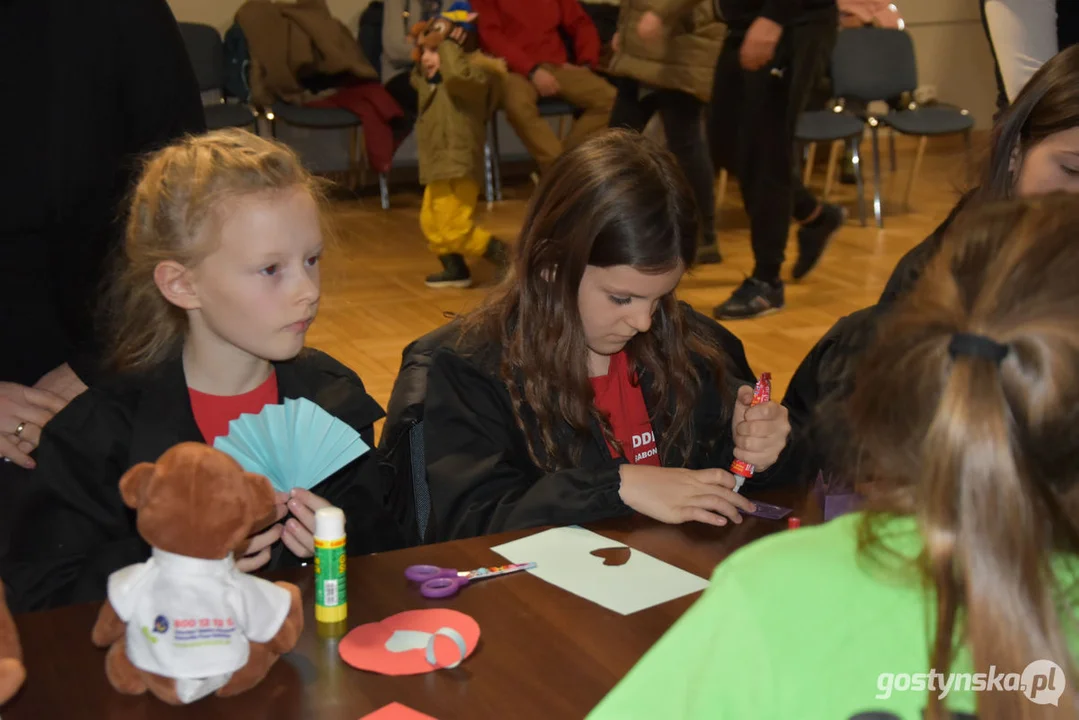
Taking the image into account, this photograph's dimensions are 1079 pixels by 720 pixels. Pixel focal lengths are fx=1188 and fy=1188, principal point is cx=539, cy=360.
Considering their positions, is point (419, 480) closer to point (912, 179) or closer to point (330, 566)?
point (330, 566)

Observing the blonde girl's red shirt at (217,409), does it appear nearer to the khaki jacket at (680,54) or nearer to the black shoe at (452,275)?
the khaki jacket at (680,54)

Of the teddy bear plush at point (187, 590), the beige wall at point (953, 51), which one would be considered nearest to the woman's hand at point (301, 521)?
the teddy bear plush at point (187, 590)

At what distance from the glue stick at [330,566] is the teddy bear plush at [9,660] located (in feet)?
0.93

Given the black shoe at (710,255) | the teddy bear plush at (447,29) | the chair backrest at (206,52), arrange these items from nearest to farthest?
the teddy bear plush at (447,29) < the black shoe at (710,255) < the chair backrest at (206,52)

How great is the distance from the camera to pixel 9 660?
3.45 ft

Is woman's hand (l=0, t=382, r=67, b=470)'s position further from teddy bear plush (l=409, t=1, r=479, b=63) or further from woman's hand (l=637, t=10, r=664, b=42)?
teddy bear plush (l=409, t=1, r=479, b=63)

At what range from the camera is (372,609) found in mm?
1257

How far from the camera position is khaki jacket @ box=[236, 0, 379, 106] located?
22.9 ft

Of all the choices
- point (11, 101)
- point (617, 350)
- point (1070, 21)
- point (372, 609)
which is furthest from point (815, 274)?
point (372, 609)

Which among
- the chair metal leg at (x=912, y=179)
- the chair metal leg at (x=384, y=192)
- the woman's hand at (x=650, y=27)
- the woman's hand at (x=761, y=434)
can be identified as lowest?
the chair metal leg at (x=384, y=192)

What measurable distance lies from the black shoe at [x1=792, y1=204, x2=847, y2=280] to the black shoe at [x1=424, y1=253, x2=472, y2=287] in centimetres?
153

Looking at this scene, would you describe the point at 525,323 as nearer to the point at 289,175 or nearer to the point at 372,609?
the point at 289,175

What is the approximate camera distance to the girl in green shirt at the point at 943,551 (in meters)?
0.75

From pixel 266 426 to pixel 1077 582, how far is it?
2.95 feet
